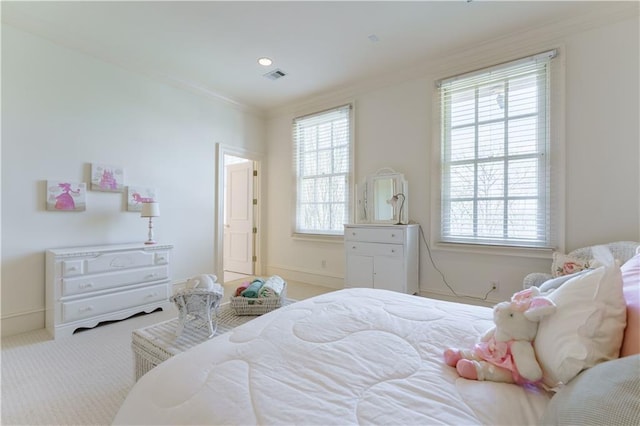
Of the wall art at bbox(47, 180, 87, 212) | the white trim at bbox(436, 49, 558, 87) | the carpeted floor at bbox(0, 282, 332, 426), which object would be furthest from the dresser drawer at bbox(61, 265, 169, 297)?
the white trim at bbox(436, 49, 558, 87)

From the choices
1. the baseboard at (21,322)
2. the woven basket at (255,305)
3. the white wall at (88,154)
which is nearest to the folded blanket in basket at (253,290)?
the woven basket at (255,305)

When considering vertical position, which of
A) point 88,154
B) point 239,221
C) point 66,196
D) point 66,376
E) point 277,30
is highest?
point 277,30

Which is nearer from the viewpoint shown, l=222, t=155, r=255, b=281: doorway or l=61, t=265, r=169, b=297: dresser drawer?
l=61, t=265, r=169, b=297: dresser drawer

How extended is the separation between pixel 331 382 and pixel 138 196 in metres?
3.55

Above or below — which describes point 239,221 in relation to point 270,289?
above

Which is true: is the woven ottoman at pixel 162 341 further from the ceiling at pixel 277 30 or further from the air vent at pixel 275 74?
the air vent at pixel 275 74

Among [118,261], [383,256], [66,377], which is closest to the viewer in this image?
[66,377]

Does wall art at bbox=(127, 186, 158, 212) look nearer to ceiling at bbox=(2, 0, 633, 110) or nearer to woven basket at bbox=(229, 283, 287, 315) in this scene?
ceiling at bbox=(2, 0, 633, 110)

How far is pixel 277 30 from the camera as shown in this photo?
285 cm

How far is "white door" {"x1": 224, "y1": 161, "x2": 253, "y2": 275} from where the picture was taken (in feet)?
17.2

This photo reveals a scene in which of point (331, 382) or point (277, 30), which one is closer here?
point (331, 382)

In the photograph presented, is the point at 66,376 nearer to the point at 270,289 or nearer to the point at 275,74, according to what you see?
the point at 270,289

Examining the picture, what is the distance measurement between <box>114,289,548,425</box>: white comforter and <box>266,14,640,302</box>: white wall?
2272 mm

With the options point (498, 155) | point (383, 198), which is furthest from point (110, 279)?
point (498, 155)
